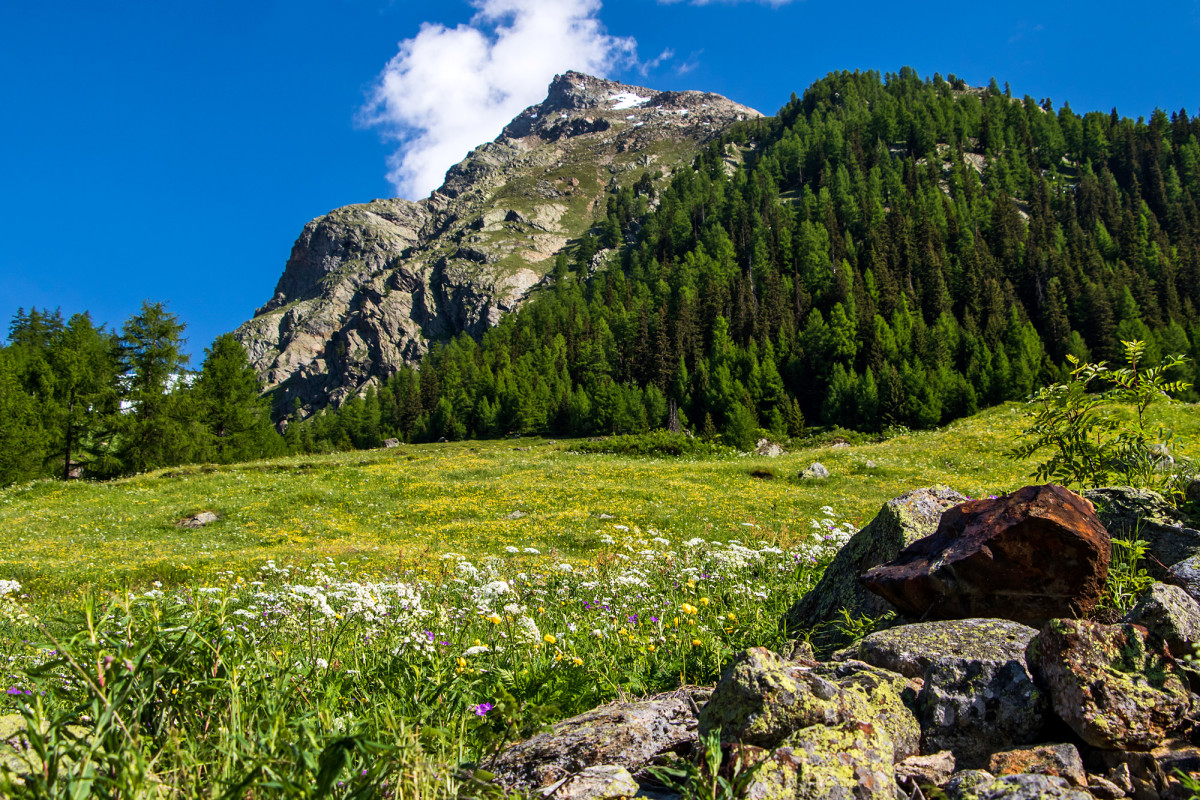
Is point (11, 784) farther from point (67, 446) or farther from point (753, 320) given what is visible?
point (753, 320)

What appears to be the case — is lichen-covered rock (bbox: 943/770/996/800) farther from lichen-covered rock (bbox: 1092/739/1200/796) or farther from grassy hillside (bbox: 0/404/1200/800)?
grassy hillside (bbox: 0/404/1200/800)

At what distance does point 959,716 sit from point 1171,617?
1.07m

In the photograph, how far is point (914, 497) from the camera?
20.1 ft

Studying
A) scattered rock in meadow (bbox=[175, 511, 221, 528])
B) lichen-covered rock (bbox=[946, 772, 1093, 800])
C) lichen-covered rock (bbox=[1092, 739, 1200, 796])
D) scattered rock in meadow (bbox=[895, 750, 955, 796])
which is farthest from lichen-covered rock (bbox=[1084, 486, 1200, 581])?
scattered rock in meadow (bbox=[175, 511, 221, 528])

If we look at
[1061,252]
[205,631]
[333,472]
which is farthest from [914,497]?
[1061,252]

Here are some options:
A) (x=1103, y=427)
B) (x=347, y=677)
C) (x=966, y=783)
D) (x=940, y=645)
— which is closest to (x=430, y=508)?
(x=347, y=677)

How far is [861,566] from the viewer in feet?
18.1

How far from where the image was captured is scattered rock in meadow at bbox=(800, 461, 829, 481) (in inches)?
1125

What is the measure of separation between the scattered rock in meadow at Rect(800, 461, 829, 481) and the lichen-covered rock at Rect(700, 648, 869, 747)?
90.1ft

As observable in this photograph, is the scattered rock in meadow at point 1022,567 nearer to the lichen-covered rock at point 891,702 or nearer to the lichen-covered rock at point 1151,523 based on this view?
the lichen-covered rock at point 1151,523

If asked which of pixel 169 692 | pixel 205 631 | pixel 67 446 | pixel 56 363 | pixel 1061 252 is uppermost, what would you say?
pixel 1061 252

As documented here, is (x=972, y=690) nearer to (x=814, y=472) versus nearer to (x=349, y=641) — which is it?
(x=349, y=641)

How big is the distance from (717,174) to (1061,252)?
89.1m

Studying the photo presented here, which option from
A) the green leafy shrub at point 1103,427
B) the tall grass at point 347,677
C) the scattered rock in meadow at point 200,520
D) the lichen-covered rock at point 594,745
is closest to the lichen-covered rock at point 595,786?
the lichen-covered rock at point 594,745
